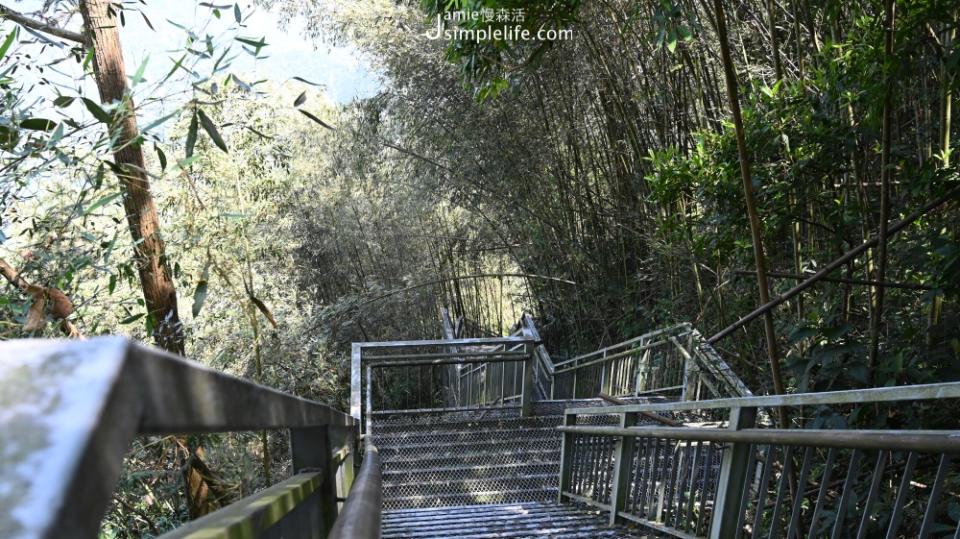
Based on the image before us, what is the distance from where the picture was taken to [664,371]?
8547 mm

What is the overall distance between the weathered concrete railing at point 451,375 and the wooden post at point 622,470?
3.24 m

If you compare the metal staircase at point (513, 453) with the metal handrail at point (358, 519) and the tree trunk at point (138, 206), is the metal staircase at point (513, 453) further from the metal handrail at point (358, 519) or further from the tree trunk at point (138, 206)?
the tree trunk at point (138, 206)

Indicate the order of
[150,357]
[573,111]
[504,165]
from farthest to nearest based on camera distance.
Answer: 1. [504,165]
2. [573,111]
3. [150,357]

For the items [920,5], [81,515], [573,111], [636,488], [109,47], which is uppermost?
[573,111]

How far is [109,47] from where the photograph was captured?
18.3 ft

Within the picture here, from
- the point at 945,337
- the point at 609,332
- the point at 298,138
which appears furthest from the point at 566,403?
the point at 298,138

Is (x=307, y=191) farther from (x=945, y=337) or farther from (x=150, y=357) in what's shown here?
(x=150, y=357)

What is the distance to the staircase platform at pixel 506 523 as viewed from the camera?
191 inches

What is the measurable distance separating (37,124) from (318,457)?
1.66 meters

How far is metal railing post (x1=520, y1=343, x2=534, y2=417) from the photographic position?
8.65 metres

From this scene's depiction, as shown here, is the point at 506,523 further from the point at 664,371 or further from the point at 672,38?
the point at 664,371

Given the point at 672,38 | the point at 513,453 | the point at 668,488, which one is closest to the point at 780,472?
the point at 668,488

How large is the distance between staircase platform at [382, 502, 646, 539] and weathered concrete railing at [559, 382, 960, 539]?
0.14 metres

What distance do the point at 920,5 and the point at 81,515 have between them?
4.13m
